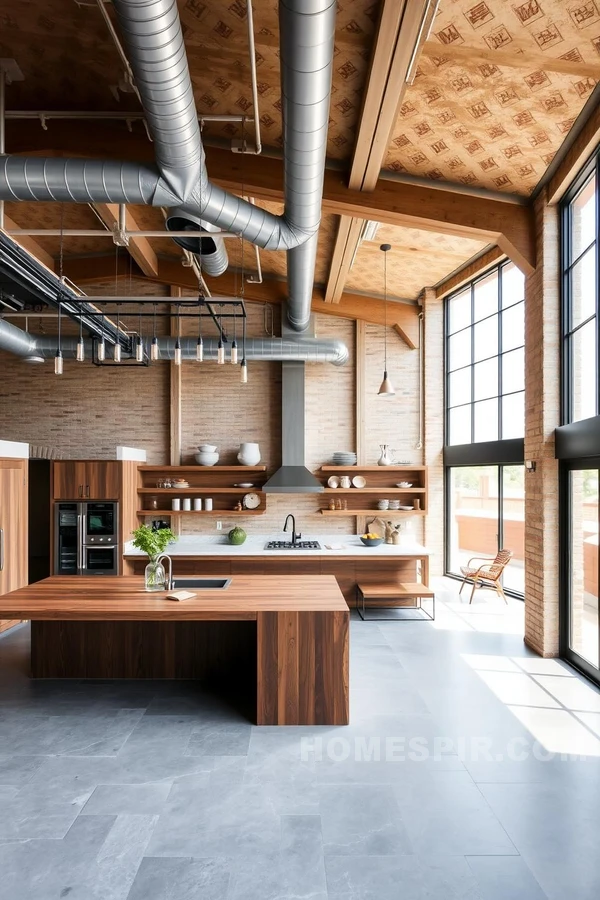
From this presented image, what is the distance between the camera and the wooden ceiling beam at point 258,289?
8.88 meters

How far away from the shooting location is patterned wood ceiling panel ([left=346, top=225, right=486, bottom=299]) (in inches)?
270

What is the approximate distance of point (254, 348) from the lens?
8273mm

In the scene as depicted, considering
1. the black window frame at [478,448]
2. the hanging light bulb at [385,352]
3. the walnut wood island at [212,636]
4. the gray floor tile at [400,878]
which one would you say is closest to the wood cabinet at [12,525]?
the walnut wood island at [212,636]

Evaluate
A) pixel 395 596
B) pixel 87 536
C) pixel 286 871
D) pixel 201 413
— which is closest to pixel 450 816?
pixel 286 871

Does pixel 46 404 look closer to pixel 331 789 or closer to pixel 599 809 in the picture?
pixel 331 789

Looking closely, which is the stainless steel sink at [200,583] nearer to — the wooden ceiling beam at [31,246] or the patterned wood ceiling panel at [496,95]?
the patterned wood ceiling panel at [496,95]

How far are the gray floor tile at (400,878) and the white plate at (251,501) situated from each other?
6192 mm

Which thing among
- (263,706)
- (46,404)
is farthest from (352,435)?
(263,706)

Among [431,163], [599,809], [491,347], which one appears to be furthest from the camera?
[491,347]

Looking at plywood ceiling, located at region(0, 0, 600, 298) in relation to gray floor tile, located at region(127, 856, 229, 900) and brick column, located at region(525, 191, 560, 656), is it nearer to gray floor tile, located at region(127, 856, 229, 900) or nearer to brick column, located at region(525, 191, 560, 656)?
brick column, located at region(525, 191, 560, 656)

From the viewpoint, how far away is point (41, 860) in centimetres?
265

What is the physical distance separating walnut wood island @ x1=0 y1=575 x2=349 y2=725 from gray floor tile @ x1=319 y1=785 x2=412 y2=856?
0.91 meters

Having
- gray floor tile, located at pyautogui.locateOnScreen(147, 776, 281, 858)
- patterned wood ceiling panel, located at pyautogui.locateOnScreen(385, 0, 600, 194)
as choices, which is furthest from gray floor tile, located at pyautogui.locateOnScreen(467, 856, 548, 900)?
patterned wood ceiling panel, located at pyautogui.locateOnScreen(385, 0, 600, 194)

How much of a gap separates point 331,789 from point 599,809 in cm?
147
